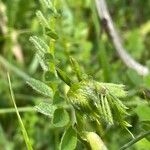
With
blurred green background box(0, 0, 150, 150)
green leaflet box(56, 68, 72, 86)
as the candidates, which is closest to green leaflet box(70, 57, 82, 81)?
green leaflet box(56, 68, 72, 86)

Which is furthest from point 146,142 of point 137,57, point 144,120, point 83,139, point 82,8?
point 82,8

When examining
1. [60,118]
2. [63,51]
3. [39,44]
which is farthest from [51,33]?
[63,51]

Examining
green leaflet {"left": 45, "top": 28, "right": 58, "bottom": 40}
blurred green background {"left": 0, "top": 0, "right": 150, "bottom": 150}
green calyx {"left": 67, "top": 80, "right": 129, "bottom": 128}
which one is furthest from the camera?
blurred green background {"left": 0, "top": 0, "right": 150, "bottom": 150}

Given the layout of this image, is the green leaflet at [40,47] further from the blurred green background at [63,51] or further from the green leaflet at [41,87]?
the blurred green background at [63,51]

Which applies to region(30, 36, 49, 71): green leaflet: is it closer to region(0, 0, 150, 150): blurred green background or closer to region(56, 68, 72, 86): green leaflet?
region(56, 68, 72, 86): green leaflet

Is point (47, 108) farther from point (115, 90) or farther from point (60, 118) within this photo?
point (115, 90)

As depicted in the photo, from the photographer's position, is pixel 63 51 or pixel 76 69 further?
pixel 63 51

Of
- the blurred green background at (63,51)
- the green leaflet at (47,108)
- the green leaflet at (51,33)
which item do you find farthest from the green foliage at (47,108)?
the blurred green background at (63,51)

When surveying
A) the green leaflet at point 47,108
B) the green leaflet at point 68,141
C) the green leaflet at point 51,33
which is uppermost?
the green leaflet at point 51,33

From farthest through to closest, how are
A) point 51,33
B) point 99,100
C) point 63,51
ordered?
point 63,51 < point 51,33 < point 99,100
